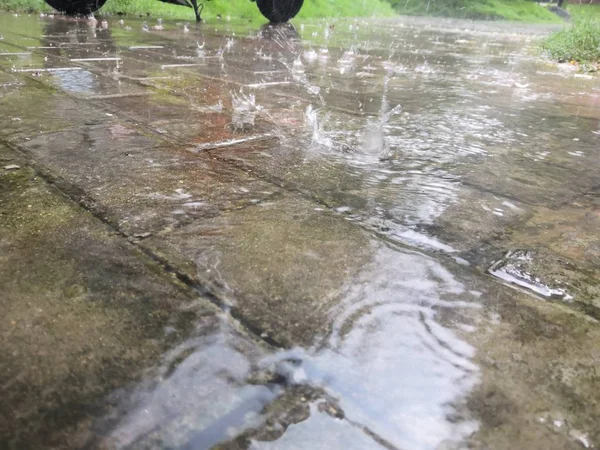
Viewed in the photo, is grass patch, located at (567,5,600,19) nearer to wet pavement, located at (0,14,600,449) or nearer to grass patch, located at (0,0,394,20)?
grass patch, located at (0,0,394,20)

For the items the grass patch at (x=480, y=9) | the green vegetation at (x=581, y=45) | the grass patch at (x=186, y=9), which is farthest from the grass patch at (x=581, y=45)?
the grass patch at (x=480, y=9)

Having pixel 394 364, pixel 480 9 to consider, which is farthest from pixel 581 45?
pixel 480 9

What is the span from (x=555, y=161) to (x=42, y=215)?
83.7 inches

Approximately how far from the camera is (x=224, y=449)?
74 cm

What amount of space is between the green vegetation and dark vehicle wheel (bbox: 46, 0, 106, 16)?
769cm

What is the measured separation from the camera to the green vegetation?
19.6ft

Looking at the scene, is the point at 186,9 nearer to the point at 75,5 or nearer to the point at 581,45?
the point at 75,5

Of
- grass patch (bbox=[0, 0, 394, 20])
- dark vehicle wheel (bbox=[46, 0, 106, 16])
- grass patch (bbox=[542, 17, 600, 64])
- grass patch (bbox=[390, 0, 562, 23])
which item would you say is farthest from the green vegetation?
grass patch (bbox=[390, 0, 562, 23])

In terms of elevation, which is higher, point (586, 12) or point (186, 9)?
point (586, 12)

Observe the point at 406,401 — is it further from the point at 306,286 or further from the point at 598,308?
the point at 598,308

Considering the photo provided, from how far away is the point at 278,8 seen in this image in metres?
10.2

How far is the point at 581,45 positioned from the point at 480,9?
2419cm

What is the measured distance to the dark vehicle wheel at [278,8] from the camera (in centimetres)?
1018

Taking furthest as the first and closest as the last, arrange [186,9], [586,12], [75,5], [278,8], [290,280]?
[586,12], [186,9], [278,8], [75,5], [290,280]
